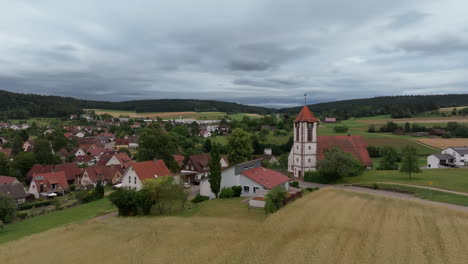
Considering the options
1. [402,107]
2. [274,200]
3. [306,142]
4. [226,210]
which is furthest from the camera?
[402,107]

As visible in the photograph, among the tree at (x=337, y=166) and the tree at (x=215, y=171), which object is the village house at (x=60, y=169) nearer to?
the tree at (x=215, y=171)

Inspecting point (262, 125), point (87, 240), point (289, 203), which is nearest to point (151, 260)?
point (87, 240)

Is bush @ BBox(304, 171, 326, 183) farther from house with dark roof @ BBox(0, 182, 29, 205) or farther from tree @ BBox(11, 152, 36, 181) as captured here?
tree @ BBox(11, 152, 36, 181)

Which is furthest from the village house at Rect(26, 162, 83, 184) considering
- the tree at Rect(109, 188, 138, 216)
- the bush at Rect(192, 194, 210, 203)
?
the bush at Rect(192, 194, 210, 203)

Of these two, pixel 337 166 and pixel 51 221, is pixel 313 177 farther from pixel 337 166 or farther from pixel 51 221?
pixel 51 221

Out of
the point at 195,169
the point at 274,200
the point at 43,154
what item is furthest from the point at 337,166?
the point at 43,154

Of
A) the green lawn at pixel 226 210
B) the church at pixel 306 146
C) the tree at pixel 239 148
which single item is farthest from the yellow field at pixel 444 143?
the green lawn at pixel 226 210
